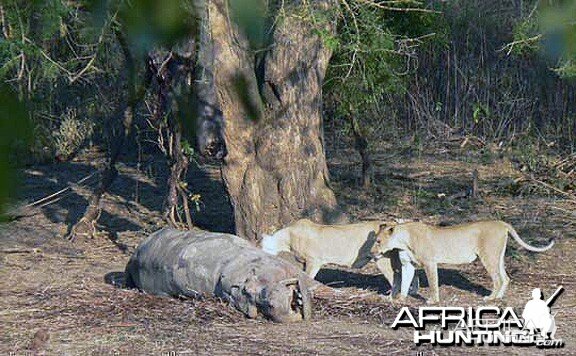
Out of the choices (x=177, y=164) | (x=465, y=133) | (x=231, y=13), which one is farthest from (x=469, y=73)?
(x=231, y=13)

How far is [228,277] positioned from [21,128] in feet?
21.0

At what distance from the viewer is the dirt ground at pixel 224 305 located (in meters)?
6.53

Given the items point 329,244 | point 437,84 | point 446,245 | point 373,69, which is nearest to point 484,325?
point 446,245

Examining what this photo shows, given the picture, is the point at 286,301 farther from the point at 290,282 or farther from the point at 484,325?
the point at 484,325

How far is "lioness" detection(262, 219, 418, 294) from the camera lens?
8.66 m

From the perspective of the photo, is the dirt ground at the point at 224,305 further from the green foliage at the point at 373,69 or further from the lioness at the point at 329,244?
the green foliage at the point at 373,69

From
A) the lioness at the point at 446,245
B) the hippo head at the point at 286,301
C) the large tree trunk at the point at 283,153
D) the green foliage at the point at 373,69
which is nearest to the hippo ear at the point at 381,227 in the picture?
the lioness at the point at 446,245

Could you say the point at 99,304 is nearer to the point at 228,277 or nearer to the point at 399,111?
the point at 228,277

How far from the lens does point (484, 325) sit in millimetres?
6824

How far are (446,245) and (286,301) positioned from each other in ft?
6.03

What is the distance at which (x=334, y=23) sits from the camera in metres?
8.52

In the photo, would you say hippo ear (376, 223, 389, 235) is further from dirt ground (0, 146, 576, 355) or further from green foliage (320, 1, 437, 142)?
green foliage (320, 1, 437, 142)

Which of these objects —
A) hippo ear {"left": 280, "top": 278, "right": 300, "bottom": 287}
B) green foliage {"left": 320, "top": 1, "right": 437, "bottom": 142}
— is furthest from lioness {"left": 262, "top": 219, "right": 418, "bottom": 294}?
green foliage {"left": 320, "top": 1, "right": 437, "bottom": 142}

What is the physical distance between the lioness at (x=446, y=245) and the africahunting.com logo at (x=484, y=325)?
65cm
